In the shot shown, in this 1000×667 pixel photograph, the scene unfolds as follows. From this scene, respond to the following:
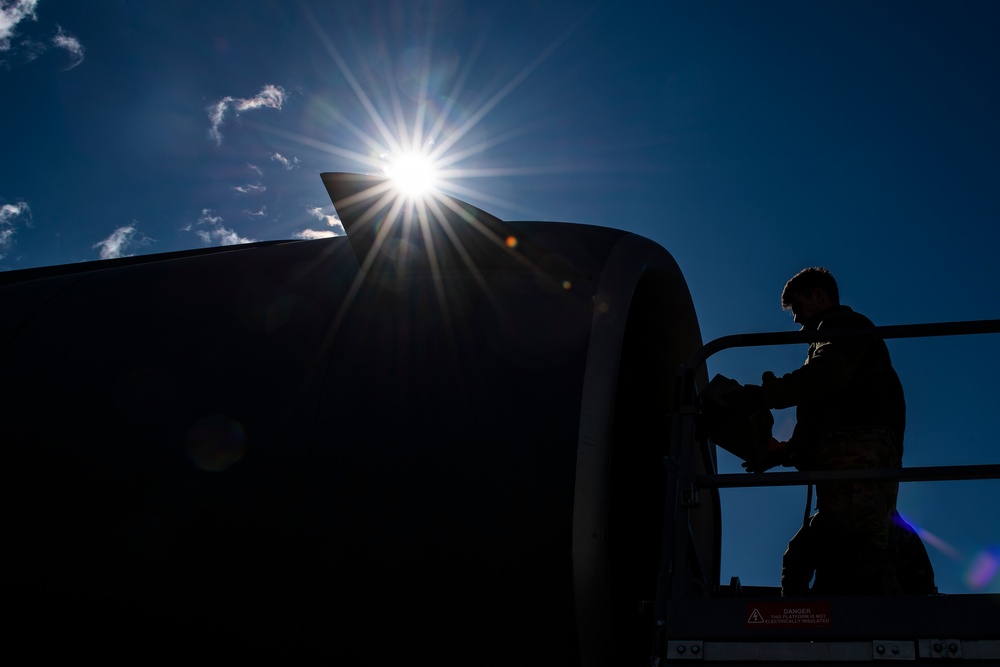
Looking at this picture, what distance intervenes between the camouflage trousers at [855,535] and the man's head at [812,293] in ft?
3.09

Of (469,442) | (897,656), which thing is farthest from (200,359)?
(897,656)

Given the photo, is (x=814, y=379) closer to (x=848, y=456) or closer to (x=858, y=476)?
(x=848, y=456)

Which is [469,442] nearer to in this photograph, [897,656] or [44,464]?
[897,656]

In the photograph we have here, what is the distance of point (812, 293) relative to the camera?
541 cm

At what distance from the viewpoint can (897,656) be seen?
319cm

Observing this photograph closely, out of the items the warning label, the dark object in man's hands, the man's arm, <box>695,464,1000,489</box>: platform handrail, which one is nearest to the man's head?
the man's arm

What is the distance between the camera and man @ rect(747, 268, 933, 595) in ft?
14.3

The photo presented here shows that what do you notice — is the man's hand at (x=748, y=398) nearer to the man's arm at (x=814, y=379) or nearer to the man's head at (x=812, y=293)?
the man's arm at (x=814, y=379)

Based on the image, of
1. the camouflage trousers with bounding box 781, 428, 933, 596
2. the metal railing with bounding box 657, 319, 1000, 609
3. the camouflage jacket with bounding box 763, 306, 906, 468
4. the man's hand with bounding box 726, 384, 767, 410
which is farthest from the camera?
the camouflage jacket with bounding box 763, 306, 906, 468

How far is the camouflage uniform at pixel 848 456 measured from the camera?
14.3 feet

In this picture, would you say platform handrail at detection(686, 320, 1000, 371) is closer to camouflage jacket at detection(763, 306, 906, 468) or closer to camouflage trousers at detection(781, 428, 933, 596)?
camouflage jacket at detection(763, 306, 906, 468)

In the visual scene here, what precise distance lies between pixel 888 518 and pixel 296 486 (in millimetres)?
2899

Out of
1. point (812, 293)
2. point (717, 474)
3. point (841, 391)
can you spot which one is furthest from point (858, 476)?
point (812, 293)

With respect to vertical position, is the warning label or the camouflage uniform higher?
the camouflage uniform
